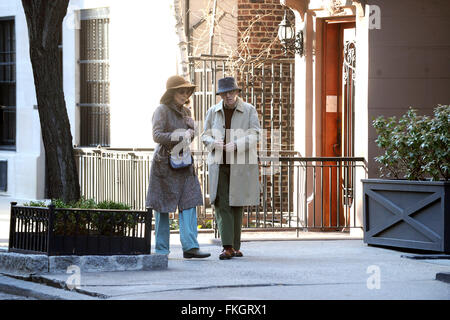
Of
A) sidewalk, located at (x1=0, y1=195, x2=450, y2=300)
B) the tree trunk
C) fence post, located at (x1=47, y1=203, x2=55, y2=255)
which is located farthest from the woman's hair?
fence post, located at (x1=47, y1=203, x2=55, y2=255)

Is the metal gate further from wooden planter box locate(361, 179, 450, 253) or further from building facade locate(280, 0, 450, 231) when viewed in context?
wooden planter box locate(361, 179, 450, 253)

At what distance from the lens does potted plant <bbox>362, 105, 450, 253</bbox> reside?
10.5 meters

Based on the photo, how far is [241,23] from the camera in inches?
649

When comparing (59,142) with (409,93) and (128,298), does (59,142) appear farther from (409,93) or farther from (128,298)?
(409,93)

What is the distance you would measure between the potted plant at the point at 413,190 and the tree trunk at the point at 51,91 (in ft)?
11.2

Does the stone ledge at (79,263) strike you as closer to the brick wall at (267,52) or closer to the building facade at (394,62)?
the building facade at (394,62)

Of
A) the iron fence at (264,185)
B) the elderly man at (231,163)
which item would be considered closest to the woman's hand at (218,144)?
the elderly man at (231,163)

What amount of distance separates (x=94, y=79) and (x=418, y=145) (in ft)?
27.3

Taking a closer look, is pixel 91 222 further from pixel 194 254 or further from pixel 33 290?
pixel 194 254

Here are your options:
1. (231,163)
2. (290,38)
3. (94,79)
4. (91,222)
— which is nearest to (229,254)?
(231,163)

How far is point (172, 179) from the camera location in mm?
10023

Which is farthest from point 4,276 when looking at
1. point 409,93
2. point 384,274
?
point 409,93

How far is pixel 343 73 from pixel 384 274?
542cm

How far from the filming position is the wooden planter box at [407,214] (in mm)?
10453
